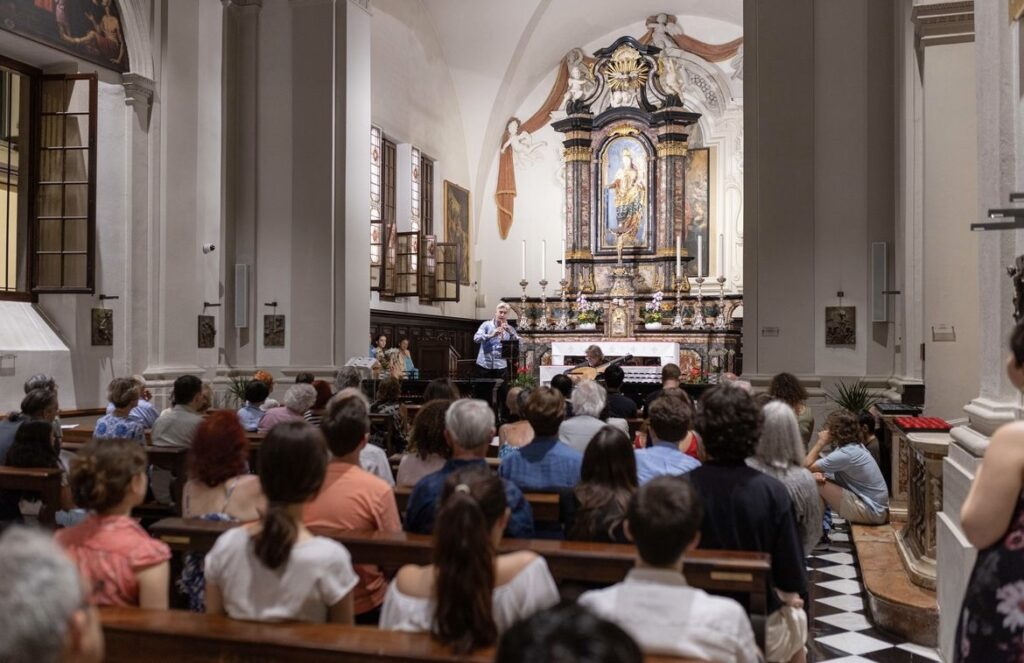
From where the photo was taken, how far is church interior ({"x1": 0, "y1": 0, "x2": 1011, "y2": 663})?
233 centimetres

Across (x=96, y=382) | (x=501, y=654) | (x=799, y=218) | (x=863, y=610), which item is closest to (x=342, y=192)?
(x=96, y=382)

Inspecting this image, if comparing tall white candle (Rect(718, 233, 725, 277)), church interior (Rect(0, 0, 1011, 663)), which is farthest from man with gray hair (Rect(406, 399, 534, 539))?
tall white candle (Rect(718, 233, 725, 277))

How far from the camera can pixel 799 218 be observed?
9797 mm

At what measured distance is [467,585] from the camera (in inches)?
82.1

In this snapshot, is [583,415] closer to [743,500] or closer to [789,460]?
[789,460]

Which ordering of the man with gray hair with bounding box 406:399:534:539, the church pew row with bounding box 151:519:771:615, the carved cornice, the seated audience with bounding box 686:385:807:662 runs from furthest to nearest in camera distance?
the carved cornice → the man with gray hair with bounding box 406:399:534:539 → the seated audience with bounding box 686:385:807:662 → the church pew row with bounding box 151:519:771:615

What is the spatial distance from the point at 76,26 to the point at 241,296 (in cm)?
378

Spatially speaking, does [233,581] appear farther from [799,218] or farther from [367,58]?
[367,58]

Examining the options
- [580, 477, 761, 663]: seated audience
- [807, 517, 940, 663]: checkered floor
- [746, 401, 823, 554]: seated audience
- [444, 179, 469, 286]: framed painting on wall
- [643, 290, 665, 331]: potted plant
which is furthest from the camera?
[444, 179, 469, 286]: framed painting on wall

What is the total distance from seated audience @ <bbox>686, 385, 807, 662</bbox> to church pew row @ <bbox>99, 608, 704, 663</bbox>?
129 cm

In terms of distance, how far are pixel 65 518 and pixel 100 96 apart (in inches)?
271

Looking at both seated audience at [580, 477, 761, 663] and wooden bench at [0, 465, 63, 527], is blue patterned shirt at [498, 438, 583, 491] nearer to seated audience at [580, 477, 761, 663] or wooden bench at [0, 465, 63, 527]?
seated audience at [580, 477, 761, 663]

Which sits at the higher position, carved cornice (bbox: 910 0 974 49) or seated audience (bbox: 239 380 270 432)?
carved cornice (bbox: 910 0 974 49)

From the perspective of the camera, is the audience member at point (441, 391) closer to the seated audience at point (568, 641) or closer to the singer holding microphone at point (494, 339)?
the seated audience at point (568, 641)
